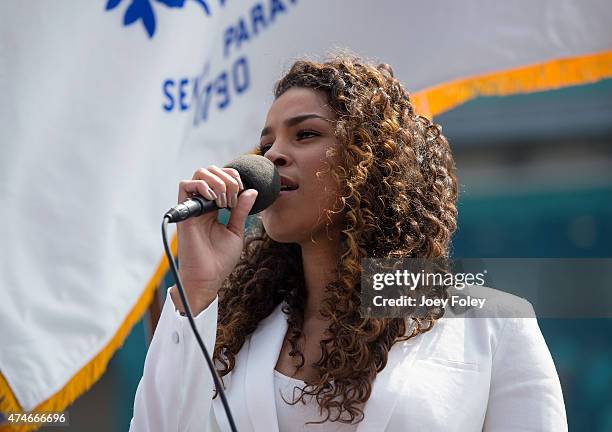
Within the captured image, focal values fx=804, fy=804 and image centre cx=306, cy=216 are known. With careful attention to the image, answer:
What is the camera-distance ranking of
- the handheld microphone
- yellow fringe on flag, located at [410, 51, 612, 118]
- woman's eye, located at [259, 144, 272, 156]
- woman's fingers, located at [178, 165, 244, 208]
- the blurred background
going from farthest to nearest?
yellow fringe on flag, located at [410, 51, 612, 118] < the blurred background < woman's eye, located at [259, 144, 272, 156] < the handheld microphone < woman's fingers, located at [178, 165, 244, 208]

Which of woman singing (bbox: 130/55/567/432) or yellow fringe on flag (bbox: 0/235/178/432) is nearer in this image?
woman singing (bbox: 130/55/567/432)

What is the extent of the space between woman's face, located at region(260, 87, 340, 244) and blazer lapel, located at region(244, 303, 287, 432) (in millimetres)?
196

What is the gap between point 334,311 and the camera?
5.32ft

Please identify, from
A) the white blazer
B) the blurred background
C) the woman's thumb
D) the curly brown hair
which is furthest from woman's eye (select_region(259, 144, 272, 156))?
the blurred background

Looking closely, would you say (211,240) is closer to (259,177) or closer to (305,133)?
(259,177)

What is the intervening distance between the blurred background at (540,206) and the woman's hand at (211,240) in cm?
104

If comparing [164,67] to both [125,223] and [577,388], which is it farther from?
[577,388]

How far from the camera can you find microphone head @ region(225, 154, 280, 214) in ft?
4.80

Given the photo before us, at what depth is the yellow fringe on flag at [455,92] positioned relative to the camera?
7.83 feet

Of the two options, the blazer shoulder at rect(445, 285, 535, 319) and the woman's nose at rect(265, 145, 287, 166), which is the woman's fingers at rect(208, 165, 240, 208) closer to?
the woman's nose at rect(265, 145, 287, 166)

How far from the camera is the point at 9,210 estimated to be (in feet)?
7.72

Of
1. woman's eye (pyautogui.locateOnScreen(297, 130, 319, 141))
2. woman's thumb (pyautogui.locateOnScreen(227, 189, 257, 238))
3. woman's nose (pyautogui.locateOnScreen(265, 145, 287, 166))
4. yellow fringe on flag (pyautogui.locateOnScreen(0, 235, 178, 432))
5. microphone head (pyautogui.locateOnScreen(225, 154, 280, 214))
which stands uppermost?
woman's eye (pyautogui.locateOnScreen(297, 130, 319, 141))

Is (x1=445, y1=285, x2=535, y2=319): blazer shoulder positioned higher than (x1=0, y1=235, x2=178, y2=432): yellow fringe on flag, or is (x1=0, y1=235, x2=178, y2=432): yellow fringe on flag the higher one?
(x1=445, y1=285, x2=535, y2=319): blazer shoulder

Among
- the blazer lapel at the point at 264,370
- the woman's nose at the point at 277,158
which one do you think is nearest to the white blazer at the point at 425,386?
the blazer lapel at the point at 264,370
